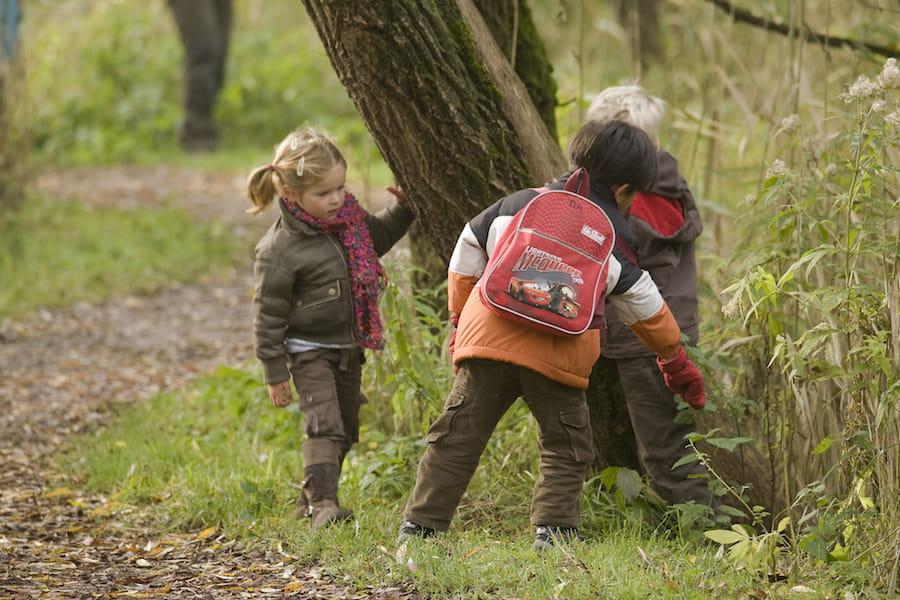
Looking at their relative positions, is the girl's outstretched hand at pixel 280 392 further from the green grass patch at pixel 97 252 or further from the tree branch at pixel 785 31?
the green grass patch at pixel 97 252

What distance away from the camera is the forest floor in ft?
10.2

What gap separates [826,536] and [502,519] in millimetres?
1049

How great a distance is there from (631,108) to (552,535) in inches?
59.7

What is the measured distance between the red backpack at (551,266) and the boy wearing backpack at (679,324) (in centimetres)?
45

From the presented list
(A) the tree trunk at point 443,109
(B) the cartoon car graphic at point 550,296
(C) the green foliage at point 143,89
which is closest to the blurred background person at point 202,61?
(C) the green foliage at point 143,89

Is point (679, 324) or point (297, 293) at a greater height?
point (297, 293)

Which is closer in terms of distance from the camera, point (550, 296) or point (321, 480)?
point (550, 296)

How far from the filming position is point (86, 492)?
411 centimetres

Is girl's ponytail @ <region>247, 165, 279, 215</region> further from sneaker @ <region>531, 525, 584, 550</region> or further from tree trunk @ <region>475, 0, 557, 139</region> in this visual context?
sneaker @ <region>531, 525, 584, 550</region>

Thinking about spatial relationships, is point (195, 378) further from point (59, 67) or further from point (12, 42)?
point (59, 67)

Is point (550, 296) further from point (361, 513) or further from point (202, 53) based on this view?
point (202, 53)

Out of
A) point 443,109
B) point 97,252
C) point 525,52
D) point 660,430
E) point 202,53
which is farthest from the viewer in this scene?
point 202,53

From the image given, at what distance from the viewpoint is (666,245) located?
350cm

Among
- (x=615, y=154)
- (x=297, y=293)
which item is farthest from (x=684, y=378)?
(x=297, y=293)
